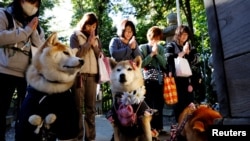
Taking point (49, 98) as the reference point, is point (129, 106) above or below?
below

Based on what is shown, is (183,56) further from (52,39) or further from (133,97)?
(52,39)

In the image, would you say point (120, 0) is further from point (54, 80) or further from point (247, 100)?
point (247, 100)

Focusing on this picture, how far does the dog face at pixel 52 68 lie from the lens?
3.26 m

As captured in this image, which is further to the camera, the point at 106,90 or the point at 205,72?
the point at 106,90

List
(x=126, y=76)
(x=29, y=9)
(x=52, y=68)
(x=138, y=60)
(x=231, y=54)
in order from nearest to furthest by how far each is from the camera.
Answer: (x=231, y=54)
(x=52, y=68)
(x=29, y=9)
(x=126, y=76)
(x=138, y=60)

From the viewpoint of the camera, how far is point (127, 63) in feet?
15.7

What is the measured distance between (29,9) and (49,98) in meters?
1.11

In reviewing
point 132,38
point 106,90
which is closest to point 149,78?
point 132,38

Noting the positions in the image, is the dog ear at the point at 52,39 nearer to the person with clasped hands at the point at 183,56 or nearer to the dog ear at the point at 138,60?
the dog ear at the point at 138,60

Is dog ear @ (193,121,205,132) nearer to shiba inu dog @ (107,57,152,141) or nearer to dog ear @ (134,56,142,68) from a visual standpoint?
shiba inu dog @ (107,57,152,141)

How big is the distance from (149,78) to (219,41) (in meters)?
3.92

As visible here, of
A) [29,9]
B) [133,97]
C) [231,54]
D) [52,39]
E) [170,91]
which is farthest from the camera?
[170,91]

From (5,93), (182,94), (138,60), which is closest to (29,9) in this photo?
(5,93)

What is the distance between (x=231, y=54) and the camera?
1.51 meters
